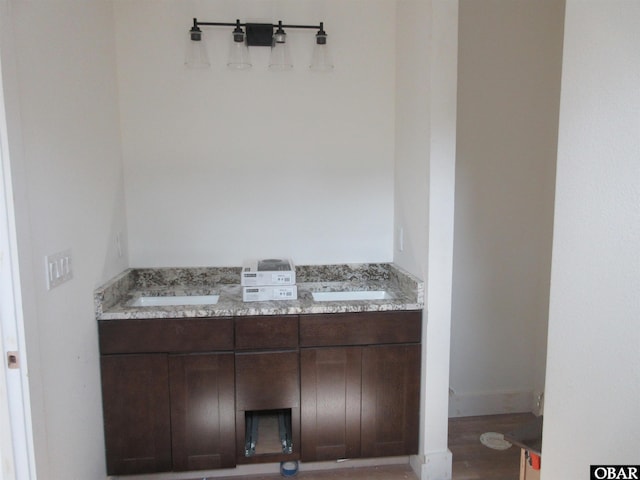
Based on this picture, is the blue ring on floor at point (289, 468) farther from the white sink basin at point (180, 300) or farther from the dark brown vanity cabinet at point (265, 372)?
the white sink basin at point (180, 300)

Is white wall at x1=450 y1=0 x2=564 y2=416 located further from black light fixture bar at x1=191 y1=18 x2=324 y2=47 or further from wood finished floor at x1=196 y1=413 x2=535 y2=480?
black light fixture bar at x1=191 y1=18 x2=324 y2=47

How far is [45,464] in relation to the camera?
5.00 ft

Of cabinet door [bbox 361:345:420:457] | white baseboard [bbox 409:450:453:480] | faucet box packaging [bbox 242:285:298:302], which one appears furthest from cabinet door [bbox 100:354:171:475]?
white baseboard [bbox 409:450:453:480]

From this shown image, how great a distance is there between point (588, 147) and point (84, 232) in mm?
1924

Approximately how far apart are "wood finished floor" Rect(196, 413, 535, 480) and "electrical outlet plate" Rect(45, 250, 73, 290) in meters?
1.36

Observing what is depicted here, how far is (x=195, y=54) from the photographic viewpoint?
250 cm

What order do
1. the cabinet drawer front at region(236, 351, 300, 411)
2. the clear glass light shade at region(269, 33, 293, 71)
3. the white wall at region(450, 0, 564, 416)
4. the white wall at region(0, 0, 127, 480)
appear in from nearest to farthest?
the white wall at region(0, 0, 127, 480) < the cabinet drawer front at region(236, 351, 300, 411) < the clear glass light shade at region(269, 33, 293, 71) < the white wall at region(450, 0, 564, 416)

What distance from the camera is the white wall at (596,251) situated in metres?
Answer: 0.91

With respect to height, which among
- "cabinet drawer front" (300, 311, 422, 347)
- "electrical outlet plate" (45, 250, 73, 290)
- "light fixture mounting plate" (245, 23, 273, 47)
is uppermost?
"light fixture mounting plate" (245, 23, 273, 47)

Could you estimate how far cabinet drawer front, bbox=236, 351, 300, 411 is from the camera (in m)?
2.23

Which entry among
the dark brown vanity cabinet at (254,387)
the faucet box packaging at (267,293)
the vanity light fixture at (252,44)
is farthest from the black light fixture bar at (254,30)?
the dark brown vanity cabinet at (254,387)

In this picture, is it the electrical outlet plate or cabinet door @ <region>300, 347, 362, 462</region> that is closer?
the electrical outlet plate

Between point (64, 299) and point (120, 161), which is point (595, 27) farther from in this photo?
point (120, 161)

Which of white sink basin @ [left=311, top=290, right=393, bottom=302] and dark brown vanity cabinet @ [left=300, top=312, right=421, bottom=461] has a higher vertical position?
white sink basin @ [left=311, top=290, right=393, bottom=302]
